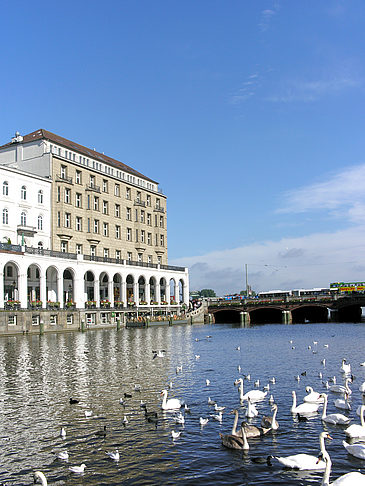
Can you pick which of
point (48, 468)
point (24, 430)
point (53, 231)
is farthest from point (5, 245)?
point (48, 468)

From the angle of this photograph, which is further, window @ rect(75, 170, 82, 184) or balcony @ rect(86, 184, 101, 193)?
balcony @ rect(86, 184, 101, 193)

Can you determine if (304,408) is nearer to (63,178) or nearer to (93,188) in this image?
(63,178)

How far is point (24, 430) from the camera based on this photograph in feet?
54.0

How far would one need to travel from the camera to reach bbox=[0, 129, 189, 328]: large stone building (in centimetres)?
7062

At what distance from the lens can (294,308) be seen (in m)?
107

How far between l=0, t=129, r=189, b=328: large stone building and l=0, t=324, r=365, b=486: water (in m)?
37.7

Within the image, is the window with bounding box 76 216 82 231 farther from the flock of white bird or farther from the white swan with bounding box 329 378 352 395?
the white swan with bounding box 329 378 352 395

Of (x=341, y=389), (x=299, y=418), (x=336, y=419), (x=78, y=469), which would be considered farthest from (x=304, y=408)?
(x=78, y=469)

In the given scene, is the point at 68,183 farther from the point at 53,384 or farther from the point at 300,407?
the point at 300,407

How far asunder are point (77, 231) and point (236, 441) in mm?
72574

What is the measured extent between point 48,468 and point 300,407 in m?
9.37

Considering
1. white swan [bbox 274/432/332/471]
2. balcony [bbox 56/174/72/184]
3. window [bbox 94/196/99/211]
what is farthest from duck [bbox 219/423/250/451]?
window [bbox 94/196/99/211]

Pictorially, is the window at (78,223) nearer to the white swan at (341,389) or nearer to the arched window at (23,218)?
the arched window at (23,218)

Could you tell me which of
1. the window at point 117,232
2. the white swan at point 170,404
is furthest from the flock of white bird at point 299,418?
the window at point 117,232
